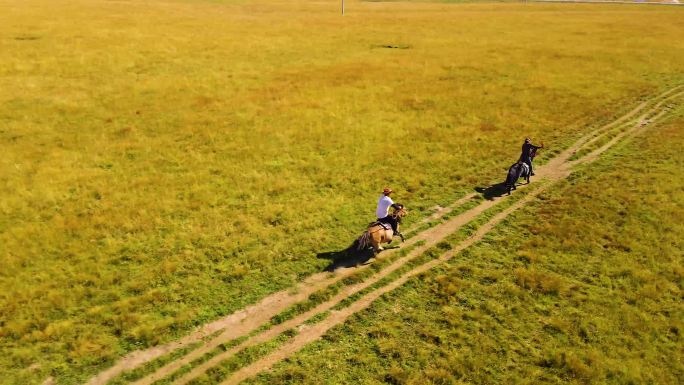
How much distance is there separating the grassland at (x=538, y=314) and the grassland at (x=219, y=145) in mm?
4039

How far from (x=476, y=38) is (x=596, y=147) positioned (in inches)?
1629

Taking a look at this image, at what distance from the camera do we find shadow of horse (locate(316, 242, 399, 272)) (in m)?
17.2

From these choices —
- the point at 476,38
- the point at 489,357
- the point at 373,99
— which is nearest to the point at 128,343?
the point at 489,357

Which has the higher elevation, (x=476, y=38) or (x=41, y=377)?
(x=476, y=38)

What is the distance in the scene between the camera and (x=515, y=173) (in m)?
22.4

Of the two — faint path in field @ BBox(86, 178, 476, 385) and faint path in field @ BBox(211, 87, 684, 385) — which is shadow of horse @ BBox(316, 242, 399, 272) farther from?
faint path in field @ BBox(211, 87, 684, 385)

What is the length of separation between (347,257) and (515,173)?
35.7 ft

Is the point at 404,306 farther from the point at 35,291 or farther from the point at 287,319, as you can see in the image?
the point at 35,291

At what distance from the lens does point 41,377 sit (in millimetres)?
12266

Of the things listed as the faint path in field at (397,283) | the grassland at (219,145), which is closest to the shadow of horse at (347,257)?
the grassland at (219,145)

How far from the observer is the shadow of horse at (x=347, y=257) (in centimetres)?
1716

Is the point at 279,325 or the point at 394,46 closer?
the point at 279,325

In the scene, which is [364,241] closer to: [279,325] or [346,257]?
[346,257]

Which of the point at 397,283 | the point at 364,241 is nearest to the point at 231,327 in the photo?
the point at 364,241
